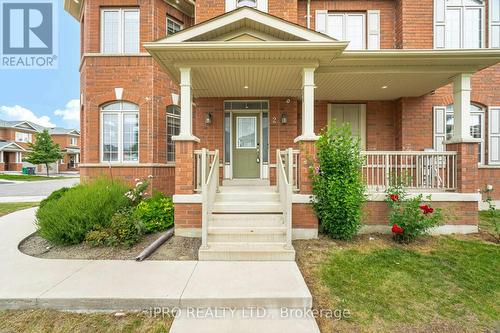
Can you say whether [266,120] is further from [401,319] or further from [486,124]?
[486,124]

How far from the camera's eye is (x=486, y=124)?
793cm

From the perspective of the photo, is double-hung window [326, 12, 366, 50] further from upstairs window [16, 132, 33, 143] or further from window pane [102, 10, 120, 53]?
upstairs window [16, 132, 33, 143]

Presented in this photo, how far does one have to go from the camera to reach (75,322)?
285 centimetres

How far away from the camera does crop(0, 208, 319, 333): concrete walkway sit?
9.47 ft

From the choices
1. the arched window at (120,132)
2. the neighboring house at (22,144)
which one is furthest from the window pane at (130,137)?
the neighboring house at (22,144)

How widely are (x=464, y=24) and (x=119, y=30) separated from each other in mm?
10988

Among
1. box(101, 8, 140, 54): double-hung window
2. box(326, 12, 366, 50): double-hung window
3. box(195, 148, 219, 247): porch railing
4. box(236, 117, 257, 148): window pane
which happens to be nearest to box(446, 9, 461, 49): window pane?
box(326, 12, 366, 50): double-hung window

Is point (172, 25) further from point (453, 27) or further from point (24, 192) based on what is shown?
point (24, 192)

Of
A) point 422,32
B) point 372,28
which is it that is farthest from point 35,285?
point 422,32

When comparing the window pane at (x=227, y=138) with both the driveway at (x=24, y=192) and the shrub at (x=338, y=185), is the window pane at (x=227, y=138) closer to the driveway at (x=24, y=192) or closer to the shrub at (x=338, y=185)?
the shrub at (x=338, y=185)

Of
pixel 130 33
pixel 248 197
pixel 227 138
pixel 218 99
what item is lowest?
pixel 248 197

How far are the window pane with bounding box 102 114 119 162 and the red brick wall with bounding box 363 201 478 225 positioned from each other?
743 cm

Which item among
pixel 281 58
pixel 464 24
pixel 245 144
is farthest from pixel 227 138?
pixel 464 24

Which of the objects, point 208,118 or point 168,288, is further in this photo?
point 208,118
